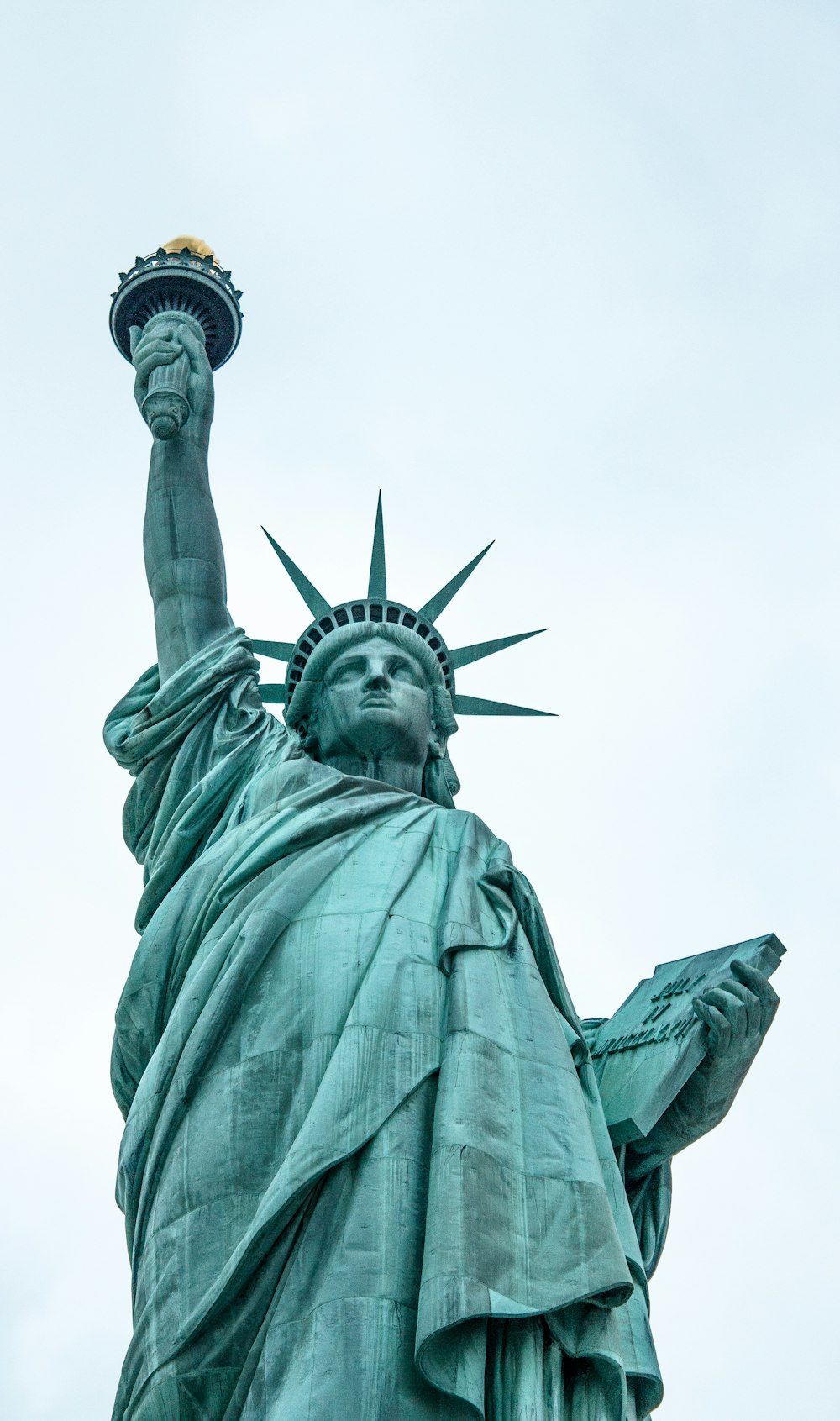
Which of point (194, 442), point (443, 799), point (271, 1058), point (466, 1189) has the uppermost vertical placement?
point (194, 442)

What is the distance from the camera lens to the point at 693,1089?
13.5m

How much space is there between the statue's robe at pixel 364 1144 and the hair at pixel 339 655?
1.09 meters

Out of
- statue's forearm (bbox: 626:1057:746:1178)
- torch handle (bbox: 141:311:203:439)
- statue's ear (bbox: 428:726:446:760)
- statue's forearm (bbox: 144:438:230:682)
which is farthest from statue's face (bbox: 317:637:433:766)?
statue's forearm (bbox: 626:1057:746:1178)

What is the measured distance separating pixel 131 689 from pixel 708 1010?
4.64 m

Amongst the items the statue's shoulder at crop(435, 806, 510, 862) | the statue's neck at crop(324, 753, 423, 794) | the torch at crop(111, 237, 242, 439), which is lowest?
the statue's shoulder at crop(435, 806, 510, 862)

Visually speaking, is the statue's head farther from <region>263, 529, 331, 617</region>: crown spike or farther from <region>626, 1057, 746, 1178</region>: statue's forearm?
<region>626, 1057, 746, 1178</region>: statue's forearm

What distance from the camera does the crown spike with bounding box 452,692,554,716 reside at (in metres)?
16.7

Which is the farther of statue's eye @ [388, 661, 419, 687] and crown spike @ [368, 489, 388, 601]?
crown spike @ [368, 489, 388, 601]

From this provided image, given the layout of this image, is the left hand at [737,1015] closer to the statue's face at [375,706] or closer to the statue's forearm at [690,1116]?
the statue's forearm at [690,1116]

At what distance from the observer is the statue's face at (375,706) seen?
15102 millimetres

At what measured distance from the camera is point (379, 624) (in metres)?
15.6

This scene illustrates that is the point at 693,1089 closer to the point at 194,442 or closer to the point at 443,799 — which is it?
the point at 443,799

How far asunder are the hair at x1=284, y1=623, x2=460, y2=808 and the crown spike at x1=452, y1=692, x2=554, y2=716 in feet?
3.03

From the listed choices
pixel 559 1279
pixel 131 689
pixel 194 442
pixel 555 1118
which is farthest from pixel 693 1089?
pixel 194 442
